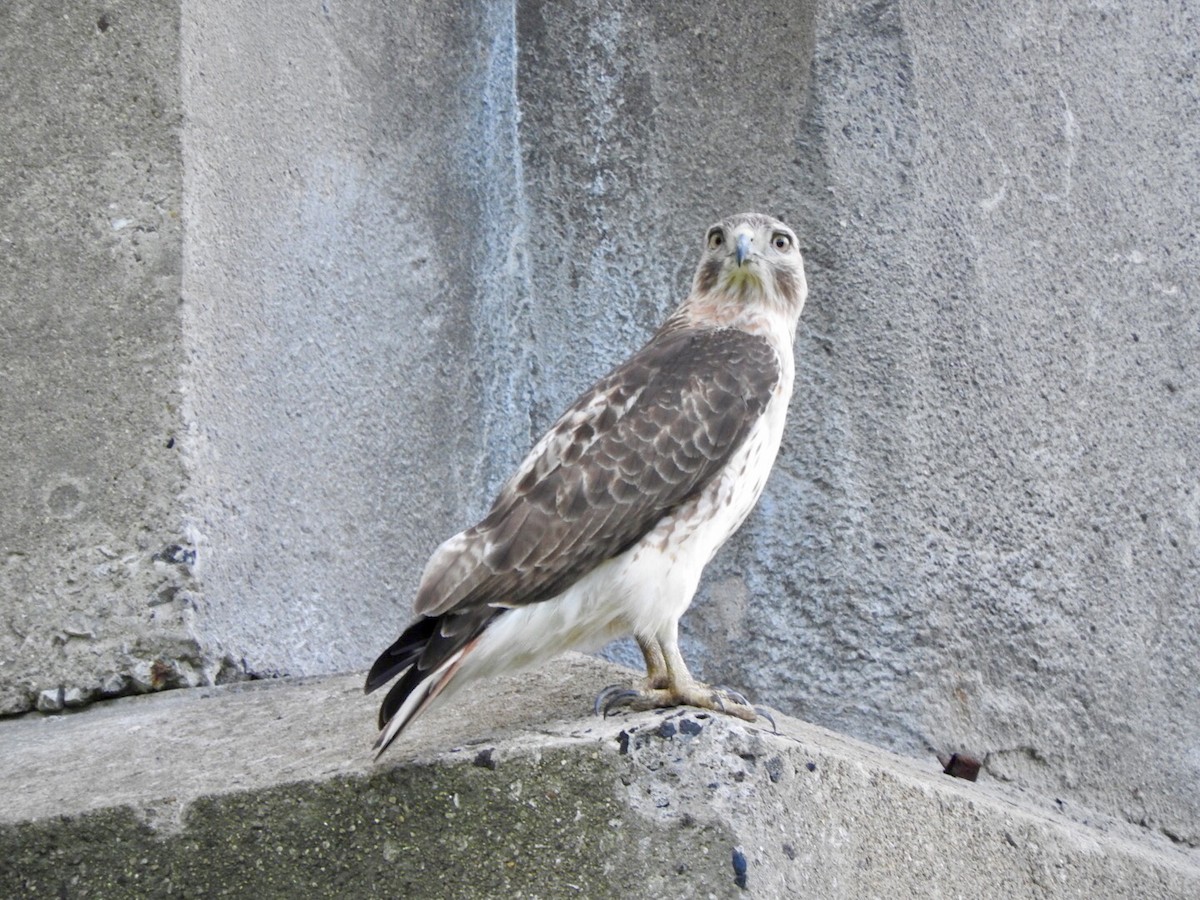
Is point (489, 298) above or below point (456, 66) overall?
below

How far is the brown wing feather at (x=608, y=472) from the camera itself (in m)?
2.87

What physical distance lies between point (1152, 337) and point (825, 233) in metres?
0.97

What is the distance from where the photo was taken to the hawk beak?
353 centimetres

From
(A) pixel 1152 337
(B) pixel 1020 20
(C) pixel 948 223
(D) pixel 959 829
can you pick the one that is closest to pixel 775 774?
(D) pixel 959 829

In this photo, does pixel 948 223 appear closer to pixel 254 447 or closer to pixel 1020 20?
pixel 1020 20

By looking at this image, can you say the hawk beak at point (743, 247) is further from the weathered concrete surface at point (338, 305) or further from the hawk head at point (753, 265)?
the weathered concrete surface at point (338, 305)

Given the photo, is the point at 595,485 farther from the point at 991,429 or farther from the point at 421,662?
the point at 991,429

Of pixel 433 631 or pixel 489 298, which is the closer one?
pixel 433 631

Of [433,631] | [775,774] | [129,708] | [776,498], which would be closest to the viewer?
[775,774]

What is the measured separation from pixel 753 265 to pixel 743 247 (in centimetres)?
5

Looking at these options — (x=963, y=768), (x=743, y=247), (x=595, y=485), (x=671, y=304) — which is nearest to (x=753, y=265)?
(x=743, y=247)

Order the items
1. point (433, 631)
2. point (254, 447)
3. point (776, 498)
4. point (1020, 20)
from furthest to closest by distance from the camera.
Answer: point (1020, 20)
point (776, 498)
point (254, 447)
point (433, 631)

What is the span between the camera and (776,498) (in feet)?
12.8

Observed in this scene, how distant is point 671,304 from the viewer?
419cm
